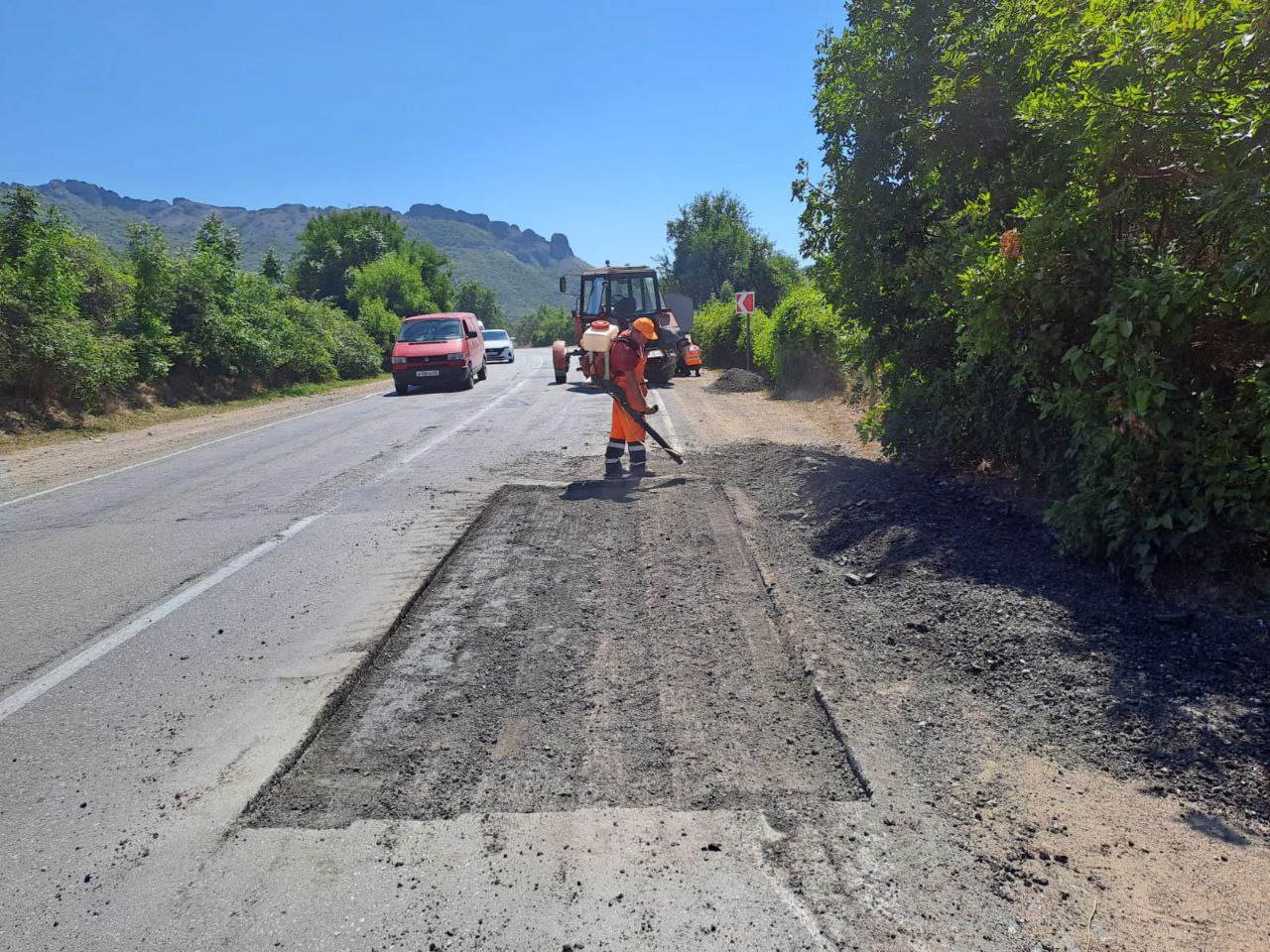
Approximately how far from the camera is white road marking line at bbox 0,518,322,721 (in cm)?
443

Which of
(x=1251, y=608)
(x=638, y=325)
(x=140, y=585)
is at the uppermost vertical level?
(x=638, y=325)

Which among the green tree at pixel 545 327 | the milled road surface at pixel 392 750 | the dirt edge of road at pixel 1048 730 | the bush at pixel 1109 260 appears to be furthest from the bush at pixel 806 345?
the green tree at pixel 545 327

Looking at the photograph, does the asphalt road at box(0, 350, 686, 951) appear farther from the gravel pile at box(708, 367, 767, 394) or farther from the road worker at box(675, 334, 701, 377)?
the road worker at box(675, 334, 701, 377)

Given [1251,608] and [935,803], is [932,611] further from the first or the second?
[935,803]

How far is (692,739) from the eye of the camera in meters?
3.68

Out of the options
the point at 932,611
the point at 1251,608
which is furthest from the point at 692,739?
the point at 1251,608

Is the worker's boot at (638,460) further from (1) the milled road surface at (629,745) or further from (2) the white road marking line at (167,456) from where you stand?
(2) the white road marking line at (167,456)

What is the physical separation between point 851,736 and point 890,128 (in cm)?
720

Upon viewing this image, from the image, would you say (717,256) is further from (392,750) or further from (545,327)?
(392,750)

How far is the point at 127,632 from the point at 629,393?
17.8ft

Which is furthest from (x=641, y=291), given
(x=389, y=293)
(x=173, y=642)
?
(x=389, y=293)

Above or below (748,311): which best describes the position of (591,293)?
above

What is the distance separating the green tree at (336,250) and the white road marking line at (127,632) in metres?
47.4

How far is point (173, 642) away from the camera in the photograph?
5.13m
